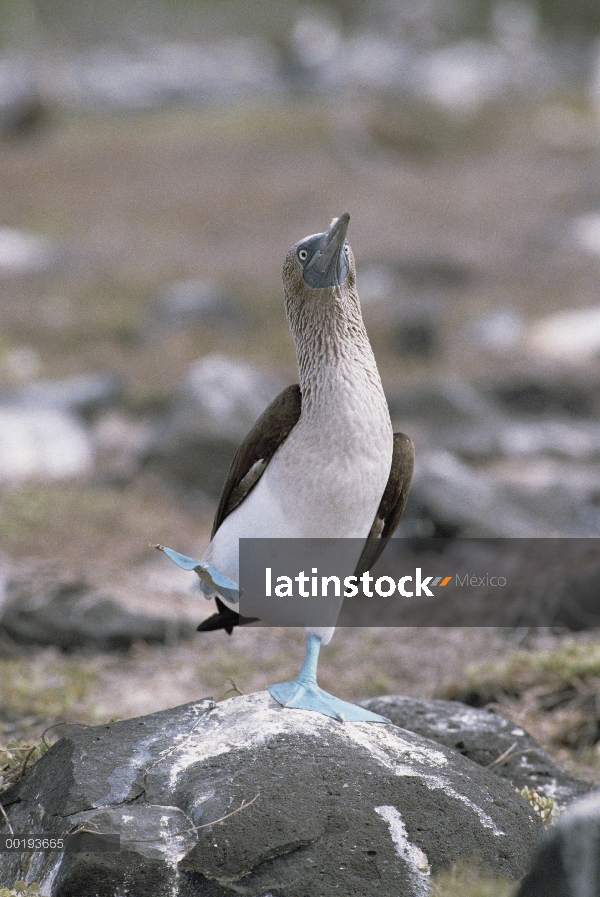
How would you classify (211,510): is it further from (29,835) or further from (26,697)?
(29,835)

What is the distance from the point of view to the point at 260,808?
273 cm

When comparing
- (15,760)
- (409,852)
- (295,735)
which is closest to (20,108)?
(15,760)

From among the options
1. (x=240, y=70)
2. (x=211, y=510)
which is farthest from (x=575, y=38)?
(x=211, y=510)

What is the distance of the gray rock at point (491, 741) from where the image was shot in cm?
357

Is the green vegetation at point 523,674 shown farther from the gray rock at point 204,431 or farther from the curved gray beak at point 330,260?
the gray rock at point 204,431

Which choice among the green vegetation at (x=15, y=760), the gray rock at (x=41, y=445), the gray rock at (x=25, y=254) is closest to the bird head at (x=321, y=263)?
the green vegetation at (x=15, y=760)

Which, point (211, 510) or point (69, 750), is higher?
point (69, 750)

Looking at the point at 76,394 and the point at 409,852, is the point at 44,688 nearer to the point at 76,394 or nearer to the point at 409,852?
the point at 409,852

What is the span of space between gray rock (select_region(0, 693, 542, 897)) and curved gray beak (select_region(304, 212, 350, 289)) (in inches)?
52.9

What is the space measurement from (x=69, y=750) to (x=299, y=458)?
111 cm

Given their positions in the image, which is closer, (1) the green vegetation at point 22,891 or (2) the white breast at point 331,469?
(1) the green vegetation at point 22,891

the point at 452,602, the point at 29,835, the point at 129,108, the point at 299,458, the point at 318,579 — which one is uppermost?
the point at 129,108

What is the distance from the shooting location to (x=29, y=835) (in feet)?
9.21

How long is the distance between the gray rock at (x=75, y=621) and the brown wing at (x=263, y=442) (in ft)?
7.58
